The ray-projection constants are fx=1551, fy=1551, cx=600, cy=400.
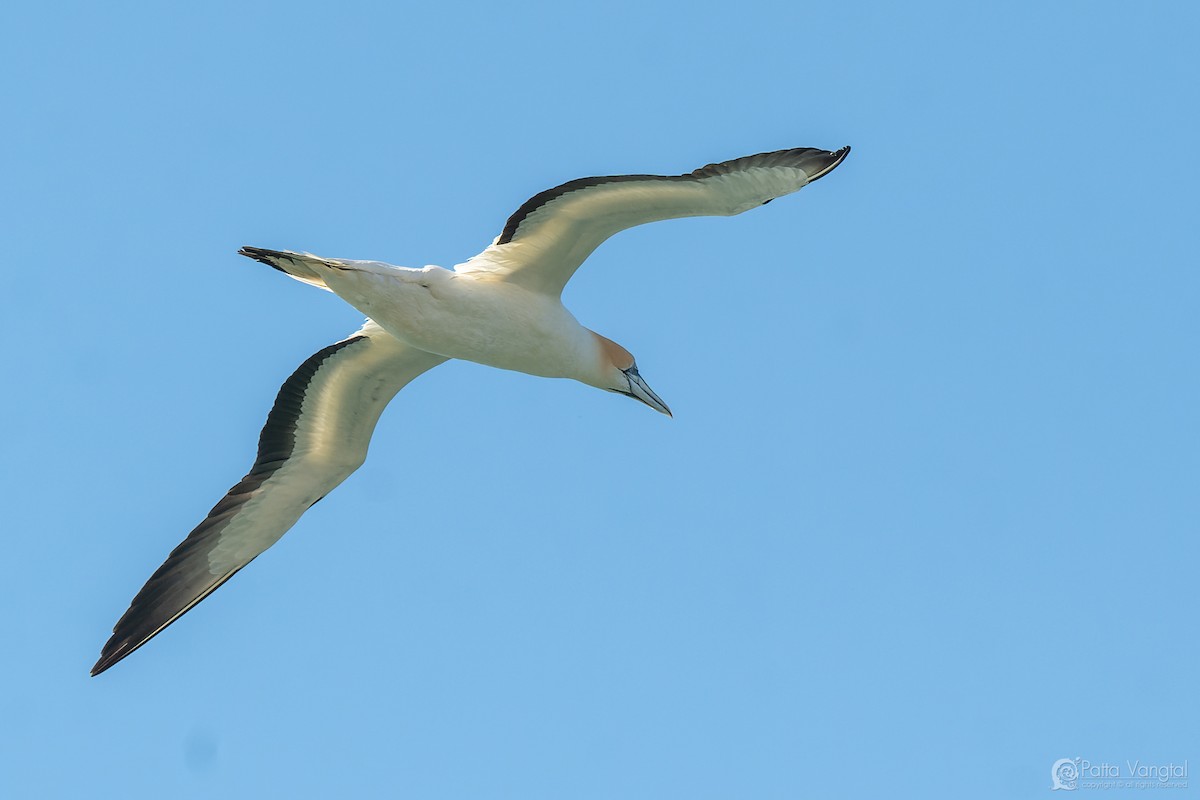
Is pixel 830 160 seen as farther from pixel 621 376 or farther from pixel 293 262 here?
pixel 293 262

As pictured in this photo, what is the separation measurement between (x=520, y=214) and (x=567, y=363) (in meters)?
1.75

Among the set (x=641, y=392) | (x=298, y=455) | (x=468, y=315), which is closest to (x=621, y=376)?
(x=641, y=392)

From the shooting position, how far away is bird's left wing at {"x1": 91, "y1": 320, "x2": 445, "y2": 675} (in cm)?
1524

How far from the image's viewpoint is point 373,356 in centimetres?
1541

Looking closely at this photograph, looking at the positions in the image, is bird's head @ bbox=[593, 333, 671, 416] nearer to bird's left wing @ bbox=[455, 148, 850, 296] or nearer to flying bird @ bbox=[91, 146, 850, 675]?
flying bird @ bbox=[91, 146, 850, 675]

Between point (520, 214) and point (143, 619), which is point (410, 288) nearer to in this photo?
point (520, 214)

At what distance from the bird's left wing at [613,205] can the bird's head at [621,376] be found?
38.5 inches

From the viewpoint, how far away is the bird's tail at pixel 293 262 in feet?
44.2

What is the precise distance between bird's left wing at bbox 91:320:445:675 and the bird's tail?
141 centimetres

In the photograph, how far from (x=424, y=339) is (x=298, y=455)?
249cm

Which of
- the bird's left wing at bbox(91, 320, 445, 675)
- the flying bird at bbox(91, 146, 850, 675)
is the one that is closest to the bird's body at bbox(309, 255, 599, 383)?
the flying bird at bbox(91, 146, 850, 675)

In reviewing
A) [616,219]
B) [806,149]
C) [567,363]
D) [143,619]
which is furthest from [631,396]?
[143,619]

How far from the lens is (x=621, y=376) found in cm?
1551

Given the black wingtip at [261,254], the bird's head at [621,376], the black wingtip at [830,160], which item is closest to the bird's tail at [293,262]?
the black wingtip at [261,254]
